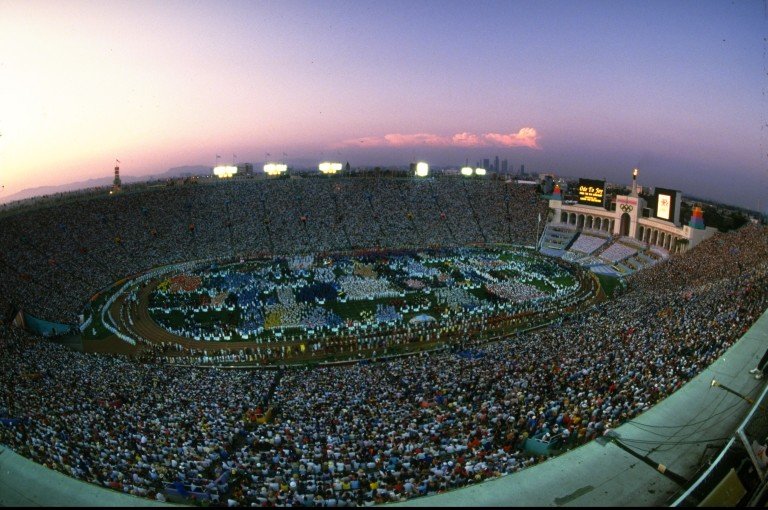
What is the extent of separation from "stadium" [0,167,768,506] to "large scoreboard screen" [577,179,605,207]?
91 centimetres

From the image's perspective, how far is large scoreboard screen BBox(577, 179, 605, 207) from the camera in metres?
67.8

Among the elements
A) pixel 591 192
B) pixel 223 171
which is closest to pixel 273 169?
pixel 223 171

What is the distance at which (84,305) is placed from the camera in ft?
137

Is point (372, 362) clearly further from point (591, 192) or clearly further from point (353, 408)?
point (591, 192)

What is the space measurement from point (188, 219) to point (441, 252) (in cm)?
3434

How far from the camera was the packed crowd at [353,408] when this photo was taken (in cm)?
1427

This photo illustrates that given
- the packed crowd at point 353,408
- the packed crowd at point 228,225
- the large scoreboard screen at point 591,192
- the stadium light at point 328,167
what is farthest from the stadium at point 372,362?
the stadium light at point 328,167

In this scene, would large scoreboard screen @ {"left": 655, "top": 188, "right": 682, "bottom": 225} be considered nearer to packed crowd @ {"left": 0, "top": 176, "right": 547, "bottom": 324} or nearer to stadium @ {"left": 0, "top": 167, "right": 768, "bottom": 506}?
stadium @ {"left": 0, "top": 167, "right": 768, "bottom": 506}

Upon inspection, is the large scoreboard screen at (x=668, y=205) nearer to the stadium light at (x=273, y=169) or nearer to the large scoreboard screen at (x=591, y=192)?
the large scoreboard screen at (x=591, y=192)

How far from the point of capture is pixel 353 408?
19.6 metres

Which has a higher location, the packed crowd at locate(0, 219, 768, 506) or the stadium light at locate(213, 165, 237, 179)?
the stadium light at locate(213, 165, 237, 179)

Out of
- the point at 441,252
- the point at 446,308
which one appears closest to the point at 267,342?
the point at 446,308

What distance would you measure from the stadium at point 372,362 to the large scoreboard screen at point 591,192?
913 mm

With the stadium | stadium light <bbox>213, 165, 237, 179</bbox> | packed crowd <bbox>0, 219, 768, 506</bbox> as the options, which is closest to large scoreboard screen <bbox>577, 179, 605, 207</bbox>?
the stadium
